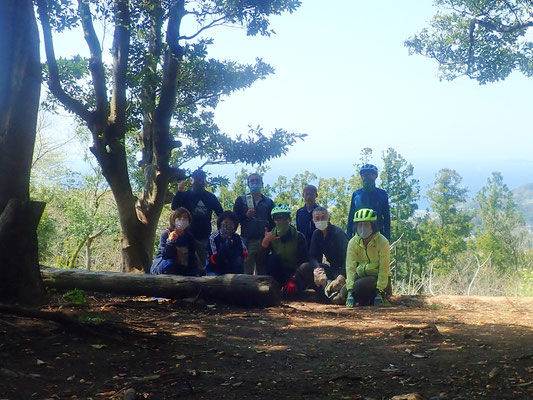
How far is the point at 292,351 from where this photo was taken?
497 centimetres

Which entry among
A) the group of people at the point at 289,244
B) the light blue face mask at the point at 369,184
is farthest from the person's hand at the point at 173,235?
the light blue face mask at the point at 369,184

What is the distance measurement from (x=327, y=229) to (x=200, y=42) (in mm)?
4538

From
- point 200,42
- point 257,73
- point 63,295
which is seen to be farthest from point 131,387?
point 257,73

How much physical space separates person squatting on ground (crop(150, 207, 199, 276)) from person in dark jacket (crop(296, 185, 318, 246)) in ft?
5.75

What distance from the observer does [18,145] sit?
6.02m

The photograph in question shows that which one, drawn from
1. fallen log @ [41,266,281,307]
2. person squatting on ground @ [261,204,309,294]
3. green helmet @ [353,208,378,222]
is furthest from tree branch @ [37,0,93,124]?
green helmet @ [353,208,378,222]

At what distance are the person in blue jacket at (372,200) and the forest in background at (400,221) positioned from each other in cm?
632

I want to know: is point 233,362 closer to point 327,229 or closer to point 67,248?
point 327,229

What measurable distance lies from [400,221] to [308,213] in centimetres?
3729

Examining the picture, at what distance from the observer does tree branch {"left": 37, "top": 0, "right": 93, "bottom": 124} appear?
8.60 meters

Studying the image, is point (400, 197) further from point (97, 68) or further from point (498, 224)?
point (97, 68)

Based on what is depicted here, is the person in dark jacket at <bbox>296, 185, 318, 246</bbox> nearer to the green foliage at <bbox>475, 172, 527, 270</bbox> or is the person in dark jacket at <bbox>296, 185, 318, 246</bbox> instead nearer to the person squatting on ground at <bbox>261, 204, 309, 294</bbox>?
the person squatting on ground at <bbox>261, 204, 309, 294</bbox>

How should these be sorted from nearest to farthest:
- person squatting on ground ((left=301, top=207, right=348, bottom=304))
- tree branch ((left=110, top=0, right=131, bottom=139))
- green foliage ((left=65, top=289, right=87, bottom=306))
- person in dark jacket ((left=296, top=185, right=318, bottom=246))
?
green foliage ((left=65, top=289, right=87, bottom=306)) < person squatting on ground ((left=301, top=207, right=348, bottom=304)) < person in dark jacket ((left=296, top=185, right=318, bottom=246)) < tree branch ((left=110, top=0, right=131, bottom=139))

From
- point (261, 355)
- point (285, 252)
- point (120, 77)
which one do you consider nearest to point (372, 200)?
point (285, 252)
